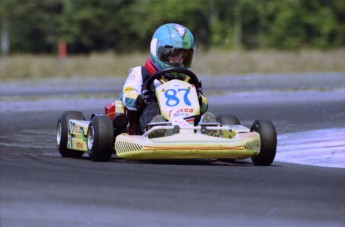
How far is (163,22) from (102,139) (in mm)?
54682

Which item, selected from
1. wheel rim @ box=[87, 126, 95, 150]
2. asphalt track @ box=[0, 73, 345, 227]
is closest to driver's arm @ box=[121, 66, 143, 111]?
wheel rim @ box=[87, 126, 95, 150]

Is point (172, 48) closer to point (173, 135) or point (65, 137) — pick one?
point (65, 137)

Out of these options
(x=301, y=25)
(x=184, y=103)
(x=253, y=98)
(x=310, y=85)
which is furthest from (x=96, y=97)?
(x=301, y=25)

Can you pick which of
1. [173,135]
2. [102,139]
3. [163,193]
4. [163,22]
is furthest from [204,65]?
[163,193]

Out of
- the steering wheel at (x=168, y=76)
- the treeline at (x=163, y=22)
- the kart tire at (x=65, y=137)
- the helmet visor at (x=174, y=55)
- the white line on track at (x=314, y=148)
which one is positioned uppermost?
the helmet visor at (x=174, y=55)

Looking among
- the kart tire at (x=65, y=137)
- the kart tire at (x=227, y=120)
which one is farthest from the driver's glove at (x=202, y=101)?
the kart tire at (x=65, y=137)

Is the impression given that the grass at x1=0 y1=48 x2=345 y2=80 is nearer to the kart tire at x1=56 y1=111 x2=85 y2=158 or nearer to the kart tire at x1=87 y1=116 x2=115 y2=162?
the kart tire at x1=56 y1=111 x2=85 y2=158

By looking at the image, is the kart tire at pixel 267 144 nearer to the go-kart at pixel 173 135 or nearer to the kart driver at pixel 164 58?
the go-kart at pixel 173 135

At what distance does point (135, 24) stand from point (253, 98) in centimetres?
4603

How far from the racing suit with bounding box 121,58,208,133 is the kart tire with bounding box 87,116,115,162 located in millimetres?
544

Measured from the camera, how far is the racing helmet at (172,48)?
10508 millimetres

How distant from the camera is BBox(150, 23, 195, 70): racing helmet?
10.5 m

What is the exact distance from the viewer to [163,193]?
7.30 m

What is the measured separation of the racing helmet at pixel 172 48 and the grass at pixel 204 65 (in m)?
22.9
